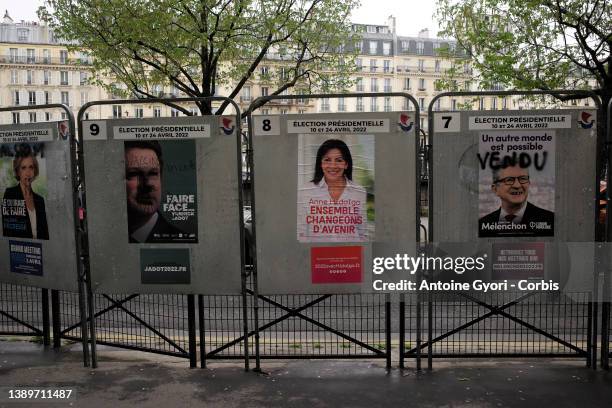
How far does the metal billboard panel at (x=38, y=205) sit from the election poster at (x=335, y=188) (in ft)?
7.46

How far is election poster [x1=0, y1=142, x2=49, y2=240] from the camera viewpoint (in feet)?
19.7

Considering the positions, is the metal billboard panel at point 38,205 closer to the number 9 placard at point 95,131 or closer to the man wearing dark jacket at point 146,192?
the number 9 placard at point 95,131

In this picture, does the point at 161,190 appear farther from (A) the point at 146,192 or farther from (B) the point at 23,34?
(B) the point at 23,34

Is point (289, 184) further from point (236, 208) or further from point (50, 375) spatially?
point (50, 375)

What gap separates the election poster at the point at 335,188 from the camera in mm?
5406

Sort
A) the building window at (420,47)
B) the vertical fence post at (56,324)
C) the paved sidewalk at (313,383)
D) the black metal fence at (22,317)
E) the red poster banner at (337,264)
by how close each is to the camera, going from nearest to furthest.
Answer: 1. the paved sidewalk at (313,383)
2. the red poster banner at (337,264)
3. the vertical fence post at (56,324)
4. the black metal fence at (22,317)
5. the building window at (420,47)

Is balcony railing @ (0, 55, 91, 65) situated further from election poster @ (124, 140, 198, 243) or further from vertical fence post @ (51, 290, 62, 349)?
election poster @ (124, 140, 198, 243)

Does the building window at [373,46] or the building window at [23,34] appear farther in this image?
the building window at [373,46]

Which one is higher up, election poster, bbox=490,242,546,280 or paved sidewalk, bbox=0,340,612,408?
election poster, bbox=490,242,546,280

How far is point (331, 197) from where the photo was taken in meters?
5.49

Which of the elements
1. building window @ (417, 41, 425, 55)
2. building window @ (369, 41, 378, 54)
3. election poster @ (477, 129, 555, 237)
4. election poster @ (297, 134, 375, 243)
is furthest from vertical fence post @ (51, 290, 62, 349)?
building window @ (417, 41, 425, 55)

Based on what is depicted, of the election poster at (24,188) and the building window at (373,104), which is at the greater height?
the building window at (373,104)

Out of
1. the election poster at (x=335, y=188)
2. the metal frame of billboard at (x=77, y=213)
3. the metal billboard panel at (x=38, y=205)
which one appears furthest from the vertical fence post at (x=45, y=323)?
the election poster at (x=335, y=188)

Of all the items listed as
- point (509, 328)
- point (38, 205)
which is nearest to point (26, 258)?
point (38, 205)
